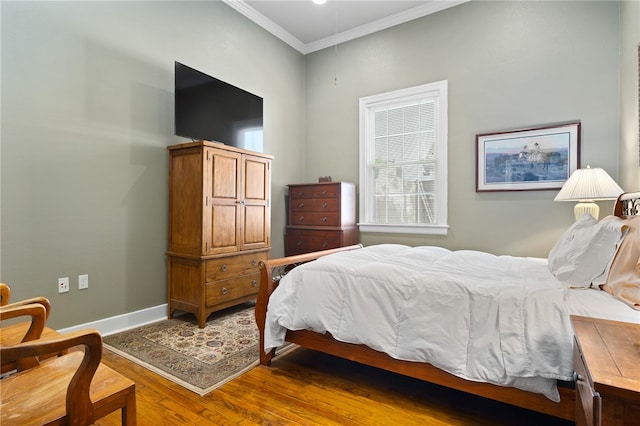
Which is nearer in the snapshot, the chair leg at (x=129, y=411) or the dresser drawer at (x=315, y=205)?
the chair leg at (x=129, y=411)

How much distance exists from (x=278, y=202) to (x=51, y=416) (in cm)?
352

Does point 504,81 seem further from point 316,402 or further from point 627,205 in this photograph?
point 316,402

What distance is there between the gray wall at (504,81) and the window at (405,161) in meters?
0.12

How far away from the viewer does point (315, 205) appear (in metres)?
4.11

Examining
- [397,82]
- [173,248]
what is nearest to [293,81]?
[397,82]

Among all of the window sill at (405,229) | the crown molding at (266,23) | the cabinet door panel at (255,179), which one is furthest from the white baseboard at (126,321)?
the crown molding at (266,23)

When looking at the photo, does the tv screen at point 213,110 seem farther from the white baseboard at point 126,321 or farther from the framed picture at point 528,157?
the framed picture at point 528,157

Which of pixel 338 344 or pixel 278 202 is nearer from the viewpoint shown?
pixel 338 344

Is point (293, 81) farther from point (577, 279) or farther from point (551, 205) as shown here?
point (577, 279)

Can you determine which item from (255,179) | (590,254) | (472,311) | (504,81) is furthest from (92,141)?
(504,81)

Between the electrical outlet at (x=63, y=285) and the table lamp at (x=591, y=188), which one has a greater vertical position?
the table lamp at (x=591, y=188)

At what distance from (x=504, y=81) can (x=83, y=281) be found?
4.34m

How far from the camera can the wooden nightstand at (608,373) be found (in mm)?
701

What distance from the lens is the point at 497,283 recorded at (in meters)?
1.66
